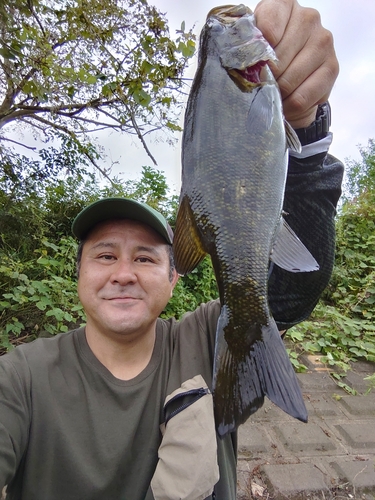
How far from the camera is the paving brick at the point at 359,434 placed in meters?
3.00

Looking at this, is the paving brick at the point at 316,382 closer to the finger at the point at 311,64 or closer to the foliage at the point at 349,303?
the foliage at the point at 349,303

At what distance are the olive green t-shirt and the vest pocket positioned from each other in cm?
5

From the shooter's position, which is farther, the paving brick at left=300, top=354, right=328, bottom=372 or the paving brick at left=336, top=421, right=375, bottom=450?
the paving brick at left=300, top=354, right=328, bottom=372

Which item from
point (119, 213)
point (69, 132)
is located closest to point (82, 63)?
point (69, 132)

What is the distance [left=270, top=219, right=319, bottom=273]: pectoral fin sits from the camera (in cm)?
108

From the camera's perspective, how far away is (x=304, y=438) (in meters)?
Answer: 3.06

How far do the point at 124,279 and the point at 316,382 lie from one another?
10.3 feet

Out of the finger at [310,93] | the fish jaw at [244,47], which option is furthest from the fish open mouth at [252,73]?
the finger at [310,93]

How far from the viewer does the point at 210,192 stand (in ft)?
3.74

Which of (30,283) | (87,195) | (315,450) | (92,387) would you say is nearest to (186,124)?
(92,387)

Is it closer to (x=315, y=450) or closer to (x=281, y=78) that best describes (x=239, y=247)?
(x=281, y=78)

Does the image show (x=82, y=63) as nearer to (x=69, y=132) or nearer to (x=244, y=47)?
(x=69, y=132)

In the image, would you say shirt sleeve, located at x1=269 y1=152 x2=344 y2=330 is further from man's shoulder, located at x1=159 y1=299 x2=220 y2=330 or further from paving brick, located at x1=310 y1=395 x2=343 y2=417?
paving brick, located at x1=310 y1=395 x2=343 y2=417

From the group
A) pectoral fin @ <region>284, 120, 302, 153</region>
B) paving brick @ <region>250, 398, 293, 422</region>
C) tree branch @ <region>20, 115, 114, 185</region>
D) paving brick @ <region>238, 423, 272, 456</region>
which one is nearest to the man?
pectoral fin @ <region>284, 120, 302, 153</region>
